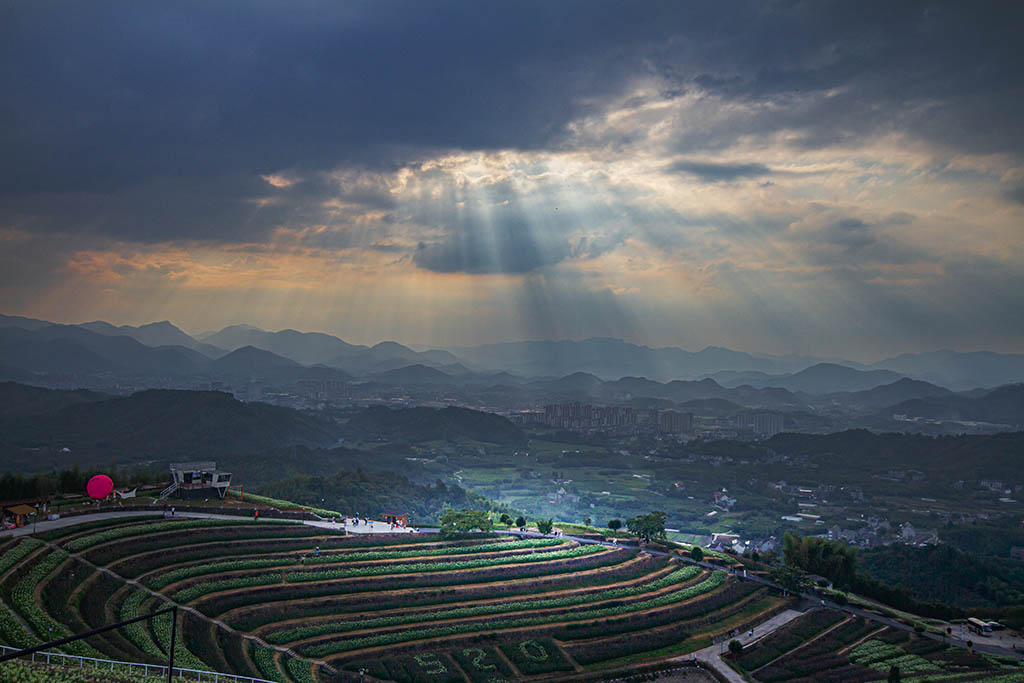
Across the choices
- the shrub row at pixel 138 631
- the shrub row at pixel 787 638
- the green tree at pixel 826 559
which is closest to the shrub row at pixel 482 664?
the shrub row at pixel 787 638

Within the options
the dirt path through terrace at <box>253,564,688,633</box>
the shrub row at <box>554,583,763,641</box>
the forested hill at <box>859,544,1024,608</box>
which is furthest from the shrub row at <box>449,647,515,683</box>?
the forested hill at <box>859,544,1024,608</box>

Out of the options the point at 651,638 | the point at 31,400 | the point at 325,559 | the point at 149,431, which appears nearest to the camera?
the point at 651,638

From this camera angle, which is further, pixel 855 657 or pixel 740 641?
pixel 740 641

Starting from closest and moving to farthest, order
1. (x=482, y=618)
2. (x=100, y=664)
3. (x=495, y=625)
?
1. (x=100, y=664)
2. (x=495, y=625)
3. (x=482, y=618)

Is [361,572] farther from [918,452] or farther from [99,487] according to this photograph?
[918,452]

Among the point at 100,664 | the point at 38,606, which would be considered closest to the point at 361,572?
the point at 38,606

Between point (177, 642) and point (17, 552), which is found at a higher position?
point (17, 552)
